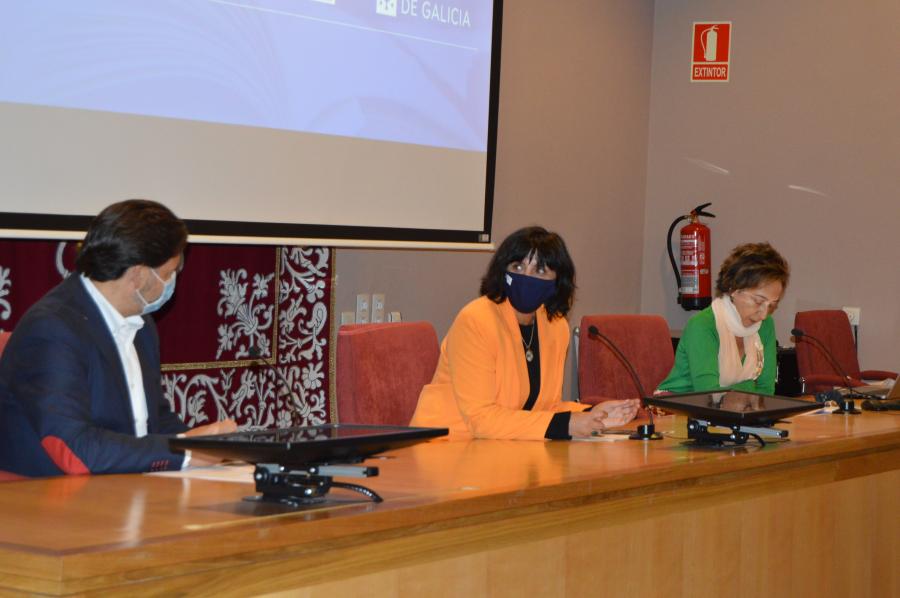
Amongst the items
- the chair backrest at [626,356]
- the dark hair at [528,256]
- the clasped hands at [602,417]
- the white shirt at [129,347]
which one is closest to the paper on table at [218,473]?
the white shirt at [129,347]

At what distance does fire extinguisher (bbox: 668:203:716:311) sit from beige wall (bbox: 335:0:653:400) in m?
0.34

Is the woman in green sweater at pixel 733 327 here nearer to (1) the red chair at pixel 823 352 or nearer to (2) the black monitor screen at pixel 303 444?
(1) the red chair at pixel 823 352

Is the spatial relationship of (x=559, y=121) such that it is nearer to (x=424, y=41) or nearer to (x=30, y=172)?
(x=424, y=41)

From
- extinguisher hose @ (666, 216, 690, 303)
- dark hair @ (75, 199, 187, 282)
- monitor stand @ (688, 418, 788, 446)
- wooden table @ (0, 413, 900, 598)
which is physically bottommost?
wooden table @ (0, 413, 900, 598)

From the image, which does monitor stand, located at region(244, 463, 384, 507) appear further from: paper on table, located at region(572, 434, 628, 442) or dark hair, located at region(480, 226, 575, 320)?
dark hair, located at region(480, 226, 575, 320)

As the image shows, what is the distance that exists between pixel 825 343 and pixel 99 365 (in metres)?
3.86

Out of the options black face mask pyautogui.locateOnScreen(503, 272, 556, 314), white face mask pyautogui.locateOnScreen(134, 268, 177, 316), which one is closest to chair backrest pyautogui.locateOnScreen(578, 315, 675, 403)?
black face mask pyautogui.locateOnScreen(503, 272, 556, 314)

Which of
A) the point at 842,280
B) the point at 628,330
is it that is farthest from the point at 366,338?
the point at 842,280

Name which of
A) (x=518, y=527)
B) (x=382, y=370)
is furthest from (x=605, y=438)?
(x=518, y=527)

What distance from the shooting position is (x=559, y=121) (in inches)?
221

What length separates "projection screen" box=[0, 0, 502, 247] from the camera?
10.7ft

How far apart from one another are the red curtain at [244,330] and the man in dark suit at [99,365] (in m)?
1.04

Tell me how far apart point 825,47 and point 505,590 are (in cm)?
448

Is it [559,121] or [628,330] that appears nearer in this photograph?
[628,330]
